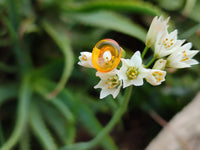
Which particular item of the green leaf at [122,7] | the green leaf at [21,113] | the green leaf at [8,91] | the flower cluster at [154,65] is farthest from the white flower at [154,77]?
the green leaf at [8,91]

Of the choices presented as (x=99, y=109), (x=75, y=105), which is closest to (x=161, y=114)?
(x=99, y=109)

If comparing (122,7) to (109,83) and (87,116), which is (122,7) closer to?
(87,116)

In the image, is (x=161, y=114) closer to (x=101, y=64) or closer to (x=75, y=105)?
(x=75, y=105)

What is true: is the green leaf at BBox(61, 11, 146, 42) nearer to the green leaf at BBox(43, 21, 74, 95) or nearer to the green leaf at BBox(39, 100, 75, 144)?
the green leaf at BBox(43, 21, 74, 95)

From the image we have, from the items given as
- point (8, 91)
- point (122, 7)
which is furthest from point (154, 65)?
point (8, 91)

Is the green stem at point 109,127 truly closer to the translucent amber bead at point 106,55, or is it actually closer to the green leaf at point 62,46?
the translucent amber bead at point 106,55

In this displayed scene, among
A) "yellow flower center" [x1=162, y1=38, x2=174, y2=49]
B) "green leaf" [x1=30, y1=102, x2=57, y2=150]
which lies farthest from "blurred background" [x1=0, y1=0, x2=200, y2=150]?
"yellow flower center" [x1=162, y1=38, x2=174, y2=49]
